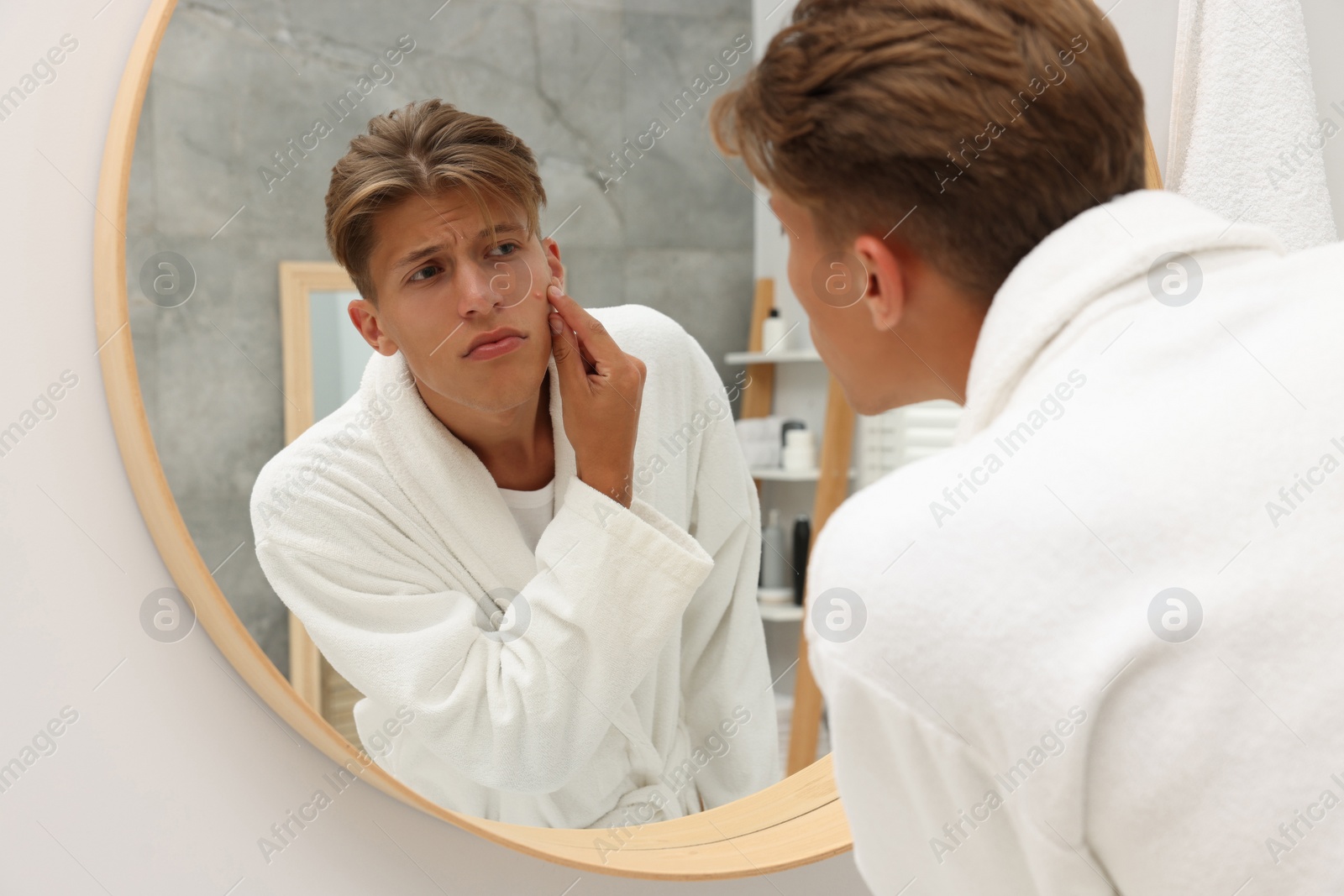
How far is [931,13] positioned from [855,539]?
9.6 inches

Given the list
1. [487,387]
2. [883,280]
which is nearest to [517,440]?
[487,387]

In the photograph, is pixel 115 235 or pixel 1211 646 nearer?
pixel 1211 646

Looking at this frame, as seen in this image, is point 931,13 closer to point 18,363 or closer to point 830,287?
point 830,287

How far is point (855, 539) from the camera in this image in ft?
1.35

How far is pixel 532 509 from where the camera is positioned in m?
0.70

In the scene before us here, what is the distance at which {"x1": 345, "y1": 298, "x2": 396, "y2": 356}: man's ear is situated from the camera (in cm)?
62

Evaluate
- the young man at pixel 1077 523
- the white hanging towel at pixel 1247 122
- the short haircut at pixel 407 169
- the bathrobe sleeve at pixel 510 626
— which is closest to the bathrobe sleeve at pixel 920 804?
the young man at pixel 1077 523

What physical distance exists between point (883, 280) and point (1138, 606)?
203mm

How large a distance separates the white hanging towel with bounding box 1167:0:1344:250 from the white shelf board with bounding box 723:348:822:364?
40 cm

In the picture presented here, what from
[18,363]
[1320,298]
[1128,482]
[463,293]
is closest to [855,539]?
[1128,482]

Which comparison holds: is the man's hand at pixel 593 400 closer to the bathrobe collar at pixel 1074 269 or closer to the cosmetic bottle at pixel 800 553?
the cosmetic bottle at pixel 800 553

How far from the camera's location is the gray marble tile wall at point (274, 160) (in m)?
0.57

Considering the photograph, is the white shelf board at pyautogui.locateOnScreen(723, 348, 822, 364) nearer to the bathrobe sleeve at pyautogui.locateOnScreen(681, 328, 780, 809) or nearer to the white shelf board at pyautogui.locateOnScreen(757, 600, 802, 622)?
the bathrobe sleeve at pyautogui.locateOnScreen(681, 328, 780, 809)

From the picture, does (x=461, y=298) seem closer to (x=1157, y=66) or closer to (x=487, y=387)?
(x=487, y=387)
